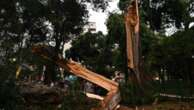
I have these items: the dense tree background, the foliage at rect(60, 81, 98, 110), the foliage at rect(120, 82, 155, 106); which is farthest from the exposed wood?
the foliage at rect(60, 81, 98, 110)

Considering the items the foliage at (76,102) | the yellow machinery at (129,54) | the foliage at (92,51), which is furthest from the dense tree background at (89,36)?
the foliage at (76,102)

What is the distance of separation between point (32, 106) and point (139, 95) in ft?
14.1

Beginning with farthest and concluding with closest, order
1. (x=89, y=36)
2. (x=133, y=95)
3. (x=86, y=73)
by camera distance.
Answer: (x=89, y=36) < (x=86, y=73) < (x=133, y=95)

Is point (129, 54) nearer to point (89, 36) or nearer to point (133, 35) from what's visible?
point (133, 35)

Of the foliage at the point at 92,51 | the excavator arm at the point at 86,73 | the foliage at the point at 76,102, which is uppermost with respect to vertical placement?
the foliage at the point at 92,51

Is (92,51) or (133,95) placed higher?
(92,51)

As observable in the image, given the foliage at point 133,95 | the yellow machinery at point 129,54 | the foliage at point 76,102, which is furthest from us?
the yellow machinery at point 129,54

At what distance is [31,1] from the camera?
13141 millimetres

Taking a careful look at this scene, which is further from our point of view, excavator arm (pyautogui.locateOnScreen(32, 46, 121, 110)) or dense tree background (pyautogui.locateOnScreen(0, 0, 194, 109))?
excavator arm (pyautogui.locateOnScreen(32, 46, 121, 110))

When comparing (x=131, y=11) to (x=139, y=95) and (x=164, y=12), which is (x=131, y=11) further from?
(x=164, y=12)

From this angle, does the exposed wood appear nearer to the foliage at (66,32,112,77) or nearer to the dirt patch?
the dirt patch

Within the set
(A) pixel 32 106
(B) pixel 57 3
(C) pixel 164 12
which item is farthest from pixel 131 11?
(C) pixel 164 12

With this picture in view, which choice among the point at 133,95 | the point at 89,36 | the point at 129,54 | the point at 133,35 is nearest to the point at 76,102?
the point at 133,95

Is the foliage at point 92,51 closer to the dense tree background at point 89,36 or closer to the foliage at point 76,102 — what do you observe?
the dense tree background at point 89,36
